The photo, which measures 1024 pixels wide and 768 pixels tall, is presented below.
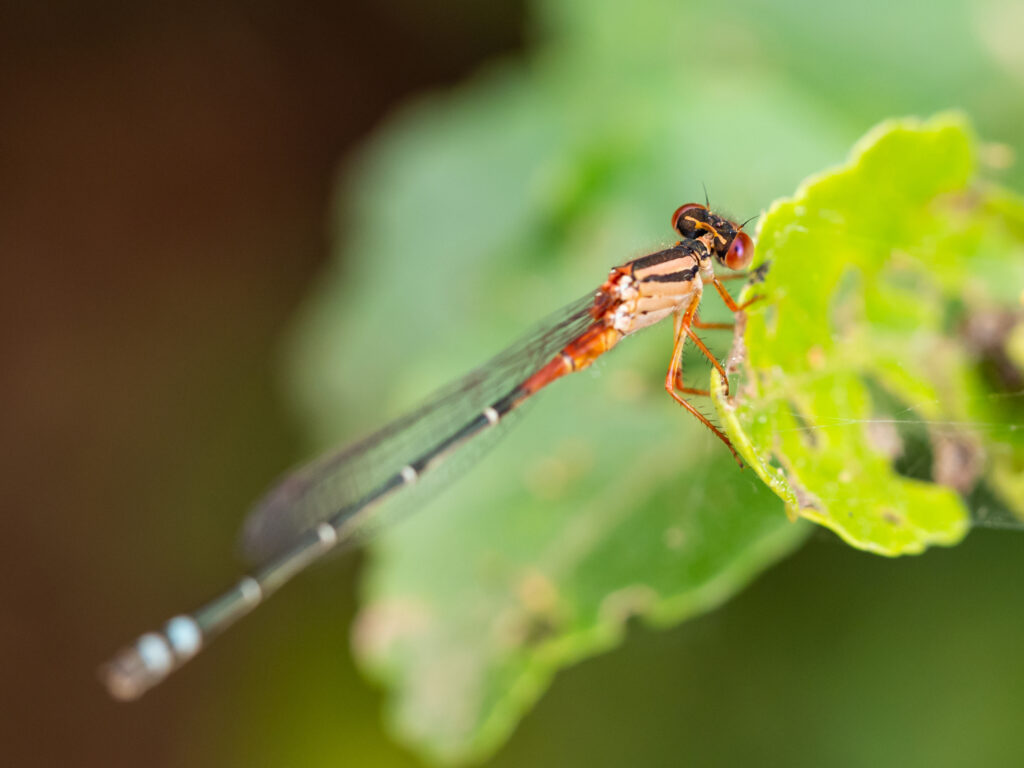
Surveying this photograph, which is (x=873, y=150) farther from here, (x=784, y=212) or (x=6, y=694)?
(x=6, y=694)

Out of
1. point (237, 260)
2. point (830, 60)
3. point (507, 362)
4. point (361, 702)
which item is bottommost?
point (361, 702)

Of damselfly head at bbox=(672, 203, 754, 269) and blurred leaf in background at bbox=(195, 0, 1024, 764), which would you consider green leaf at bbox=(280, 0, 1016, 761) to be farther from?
damselfly head at bbox=(672, 203, 754, 269)

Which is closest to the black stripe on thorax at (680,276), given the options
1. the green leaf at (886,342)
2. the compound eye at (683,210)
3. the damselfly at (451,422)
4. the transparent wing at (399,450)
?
the damselfly at (451,422)

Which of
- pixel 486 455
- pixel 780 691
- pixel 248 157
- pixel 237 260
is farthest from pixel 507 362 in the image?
pixel 248 157

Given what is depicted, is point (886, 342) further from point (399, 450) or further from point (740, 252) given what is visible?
point (399, 450)

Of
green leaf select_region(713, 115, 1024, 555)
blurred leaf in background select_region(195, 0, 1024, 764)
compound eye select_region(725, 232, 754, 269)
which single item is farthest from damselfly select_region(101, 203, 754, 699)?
green leaf select_region(713, 115, 1024, 555)

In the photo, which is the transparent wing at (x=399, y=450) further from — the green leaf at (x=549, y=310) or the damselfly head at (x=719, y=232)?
the damselfly head at (x=719, y=232)

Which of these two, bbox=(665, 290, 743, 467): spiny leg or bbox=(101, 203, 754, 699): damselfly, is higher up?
bbox=(101, 203, 754, 699): damselfly
